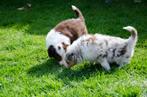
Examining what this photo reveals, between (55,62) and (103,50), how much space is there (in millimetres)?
1041

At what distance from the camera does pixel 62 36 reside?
6.23 meters

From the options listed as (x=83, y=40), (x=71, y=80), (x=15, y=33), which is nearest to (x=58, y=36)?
(x=83, y=40)

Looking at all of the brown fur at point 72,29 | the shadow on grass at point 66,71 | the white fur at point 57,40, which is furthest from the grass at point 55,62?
the brown fur at point 72,29

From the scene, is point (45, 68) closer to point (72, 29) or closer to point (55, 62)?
point (55, 62)

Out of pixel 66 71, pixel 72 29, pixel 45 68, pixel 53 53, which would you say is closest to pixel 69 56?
pixel 66 71

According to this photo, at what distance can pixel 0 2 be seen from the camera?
10961mm

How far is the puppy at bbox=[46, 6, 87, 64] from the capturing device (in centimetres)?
598

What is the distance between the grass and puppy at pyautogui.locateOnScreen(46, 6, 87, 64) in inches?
9.8

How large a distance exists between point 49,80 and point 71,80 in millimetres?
331

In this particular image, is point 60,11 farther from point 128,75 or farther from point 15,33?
point 128,75

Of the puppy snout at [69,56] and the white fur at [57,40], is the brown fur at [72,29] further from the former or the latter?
the puppy snout at [69,56]

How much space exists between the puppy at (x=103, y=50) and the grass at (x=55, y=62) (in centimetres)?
17

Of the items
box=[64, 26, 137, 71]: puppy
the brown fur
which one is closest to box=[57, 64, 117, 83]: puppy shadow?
box=[64, 26, 137, 71]: puppy

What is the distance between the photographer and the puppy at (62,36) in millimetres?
5980
